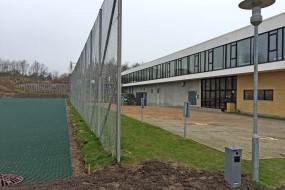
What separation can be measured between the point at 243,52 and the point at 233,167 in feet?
79.9

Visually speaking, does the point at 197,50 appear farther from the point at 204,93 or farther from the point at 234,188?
the point at 234,188

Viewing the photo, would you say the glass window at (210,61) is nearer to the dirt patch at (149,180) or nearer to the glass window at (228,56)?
the glass window at (228,56)

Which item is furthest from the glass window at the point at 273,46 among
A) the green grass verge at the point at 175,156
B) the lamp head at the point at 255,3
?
the lamp head at the point at 255,3

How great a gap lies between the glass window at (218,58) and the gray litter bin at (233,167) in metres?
27.1

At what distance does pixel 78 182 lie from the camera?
18.1 feet

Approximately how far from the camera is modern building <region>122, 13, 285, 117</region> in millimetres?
24531

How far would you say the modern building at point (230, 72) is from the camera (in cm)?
2453

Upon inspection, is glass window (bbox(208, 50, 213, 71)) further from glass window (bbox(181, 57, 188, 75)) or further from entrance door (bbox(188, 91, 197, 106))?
glass window (bbox(181, 57, 188, 75))

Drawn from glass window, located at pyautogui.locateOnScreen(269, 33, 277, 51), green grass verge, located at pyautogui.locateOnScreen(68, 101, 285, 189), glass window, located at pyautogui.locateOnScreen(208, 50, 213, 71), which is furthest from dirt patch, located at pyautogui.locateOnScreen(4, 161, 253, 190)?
glass window, located at pyautogui.locateOnScreen(208, 50, 213, 71)

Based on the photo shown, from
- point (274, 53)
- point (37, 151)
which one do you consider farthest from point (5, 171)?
point (274, 53)

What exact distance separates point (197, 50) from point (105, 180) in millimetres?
33248

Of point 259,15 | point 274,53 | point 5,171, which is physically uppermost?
point 274,53

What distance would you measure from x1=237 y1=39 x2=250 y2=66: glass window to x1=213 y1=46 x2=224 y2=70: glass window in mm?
2907

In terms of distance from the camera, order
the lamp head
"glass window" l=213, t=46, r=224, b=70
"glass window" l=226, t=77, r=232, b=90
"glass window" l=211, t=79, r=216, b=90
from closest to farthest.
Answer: the lamp head < "glass window" l=213, t=46, r=224, b=70 < "glass window" l=226, t=77, r=232, b=90 < "glass window" l=211, t=79, r=216, b=90
